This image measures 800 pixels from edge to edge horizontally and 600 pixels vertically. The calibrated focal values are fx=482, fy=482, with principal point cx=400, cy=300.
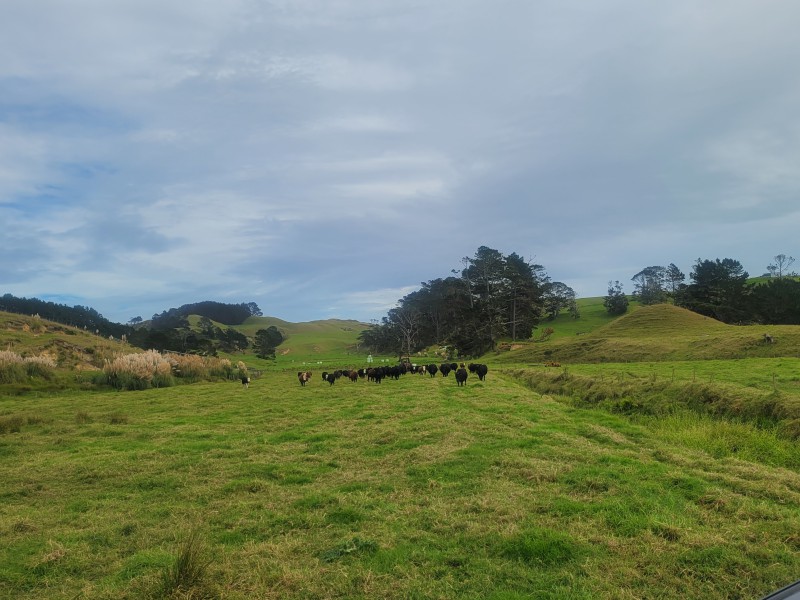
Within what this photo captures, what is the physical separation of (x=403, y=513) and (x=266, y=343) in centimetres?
9917

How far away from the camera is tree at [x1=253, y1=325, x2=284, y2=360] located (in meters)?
87.7

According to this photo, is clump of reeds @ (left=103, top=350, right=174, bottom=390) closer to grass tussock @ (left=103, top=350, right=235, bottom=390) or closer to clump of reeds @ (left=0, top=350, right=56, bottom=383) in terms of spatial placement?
grass tussock @ (left=103, top=350, right=235, bottom=390)

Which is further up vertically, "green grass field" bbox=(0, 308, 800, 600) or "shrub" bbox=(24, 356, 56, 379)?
"shrub" bbox=(24, 356, 56, 379)

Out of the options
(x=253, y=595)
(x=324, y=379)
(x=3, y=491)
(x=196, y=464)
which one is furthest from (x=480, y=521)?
(x=324, y=379)

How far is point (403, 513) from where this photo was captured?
23.0ft

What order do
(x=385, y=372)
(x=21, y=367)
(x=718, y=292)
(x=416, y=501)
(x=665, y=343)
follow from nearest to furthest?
(x=416, y=501)
(x=21, y=367)
(x=385, y=372)
(x=665, y=343)
(x=718, y=292)

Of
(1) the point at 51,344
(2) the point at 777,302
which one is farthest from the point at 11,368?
(2) the point at 777,302

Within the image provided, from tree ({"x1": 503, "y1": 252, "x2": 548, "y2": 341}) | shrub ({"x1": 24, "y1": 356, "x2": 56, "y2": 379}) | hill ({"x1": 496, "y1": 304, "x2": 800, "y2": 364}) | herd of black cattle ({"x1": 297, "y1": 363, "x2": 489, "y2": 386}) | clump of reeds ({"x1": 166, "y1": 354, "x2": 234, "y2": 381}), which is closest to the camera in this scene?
shrub ({"x1": 24, "y1": 356, "x2": 56, "y2": 379})

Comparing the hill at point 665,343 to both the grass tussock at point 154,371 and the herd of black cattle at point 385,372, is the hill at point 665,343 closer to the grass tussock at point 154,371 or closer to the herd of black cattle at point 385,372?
the herd of black cattle at point 385,372

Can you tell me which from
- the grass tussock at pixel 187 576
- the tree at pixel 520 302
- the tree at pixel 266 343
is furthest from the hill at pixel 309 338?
the grass tussock at pixel 187 576

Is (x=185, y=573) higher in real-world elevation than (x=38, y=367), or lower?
lower

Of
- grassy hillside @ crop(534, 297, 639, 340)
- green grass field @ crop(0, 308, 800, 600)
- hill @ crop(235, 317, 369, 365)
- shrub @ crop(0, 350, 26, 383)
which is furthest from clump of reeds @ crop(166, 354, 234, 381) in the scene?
grassy hillside @ crop(534, 297, 639, 340)

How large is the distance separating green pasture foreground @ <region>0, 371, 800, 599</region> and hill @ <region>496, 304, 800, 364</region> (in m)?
23.3

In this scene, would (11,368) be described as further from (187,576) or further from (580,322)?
(580,322)
